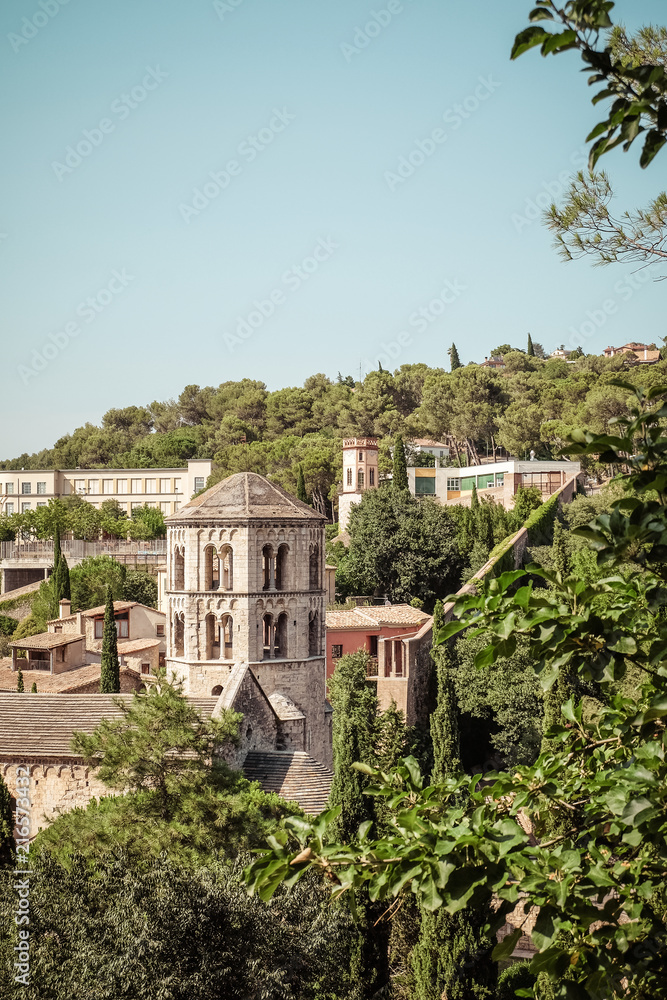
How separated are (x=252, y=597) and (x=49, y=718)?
679 centimetres

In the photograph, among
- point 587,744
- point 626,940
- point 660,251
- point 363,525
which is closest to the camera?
point 626,940

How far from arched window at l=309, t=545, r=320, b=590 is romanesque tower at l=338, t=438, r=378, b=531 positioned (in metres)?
29.1

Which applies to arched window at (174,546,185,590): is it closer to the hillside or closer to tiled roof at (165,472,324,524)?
tiled roof at (165,472,324,524)

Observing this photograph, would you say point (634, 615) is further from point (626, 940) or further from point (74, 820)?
point (74, 820)

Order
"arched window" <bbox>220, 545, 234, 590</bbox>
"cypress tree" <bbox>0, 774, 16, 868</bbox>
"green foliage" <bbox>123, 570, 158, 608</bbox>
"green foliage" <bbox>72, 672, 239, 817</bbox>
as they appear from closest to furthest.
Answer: "cypress tree" <bbox>0, 774, 16, 868</bbox>
"green foliage" <bbox>72, 672, 239, 817</bbox>
"arched window" <bbox>220, 545, 234, 590</bbox>
"green foliage" <bbox>123, 570, 158, 608</bbox>

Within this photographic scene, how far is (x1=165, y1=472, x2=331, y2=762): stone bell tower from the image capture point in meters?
20.3

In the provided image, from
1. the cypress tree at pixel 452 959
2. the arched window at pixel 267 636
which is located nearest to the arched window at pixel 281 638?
the arched window at pixel 267 636

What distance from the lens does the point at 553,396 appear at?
57.7 meters

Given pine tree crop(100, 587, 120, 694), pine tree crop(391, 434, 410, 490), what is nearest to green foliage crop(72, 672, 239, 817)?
pine tree crop(100, 587, 120, 694)

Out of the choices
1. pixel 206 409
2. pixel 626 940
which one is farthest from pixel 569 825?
pixel 206 409

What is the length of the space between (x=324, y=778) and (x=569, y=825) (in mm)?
11431

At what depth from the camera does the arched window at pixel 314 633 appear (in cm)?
2108

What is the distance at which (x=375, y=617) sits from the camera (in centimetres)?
3125

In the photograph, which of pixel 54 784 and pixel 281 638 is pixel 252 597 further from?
pixel 54 784
